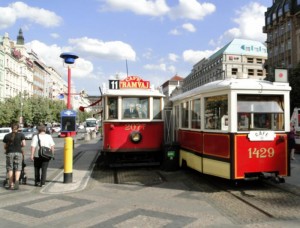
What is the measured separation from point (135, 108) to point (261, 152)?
17.9ft

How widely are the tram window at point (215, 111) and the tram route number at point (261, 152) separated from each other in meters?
0.93

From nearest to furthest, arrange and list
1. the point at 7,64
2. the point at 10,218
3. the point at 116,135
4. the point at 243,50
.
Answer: the point at 10,218
the point at 116,135
the point at 7,64
the point at 243,50

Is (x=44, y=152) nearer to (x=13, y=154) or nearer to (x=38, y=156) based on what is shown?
(x=38, y=156)

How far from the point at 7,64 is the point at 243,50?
5975 centimetres

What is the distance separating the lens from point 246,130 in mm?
8859

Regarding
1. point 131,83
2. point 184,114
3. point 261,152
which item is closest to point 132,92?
point 131,83

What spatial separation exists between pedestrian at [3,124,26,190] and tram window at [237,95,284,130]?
18.8 ft

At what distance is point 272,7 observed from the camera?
77.5 meters

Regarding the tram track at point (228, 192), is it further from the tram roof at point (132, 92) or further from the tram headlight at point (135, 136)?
the tram roof at point (132, 92)

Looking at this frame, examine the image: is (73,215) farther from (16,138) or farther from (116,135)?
(116,135)

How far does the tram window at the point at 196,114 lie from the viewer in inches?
408

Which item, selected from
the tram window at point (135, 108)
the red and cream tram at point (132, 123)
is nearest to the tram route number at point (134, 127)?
the red and cream tram at point (132, 123)

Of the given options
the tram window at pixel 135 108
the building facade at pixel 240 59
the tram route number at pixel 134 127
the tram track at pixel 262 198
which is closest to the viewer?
the tram track at pixel 262 198

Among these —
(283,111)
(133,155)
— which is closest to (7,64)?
(133,155)
